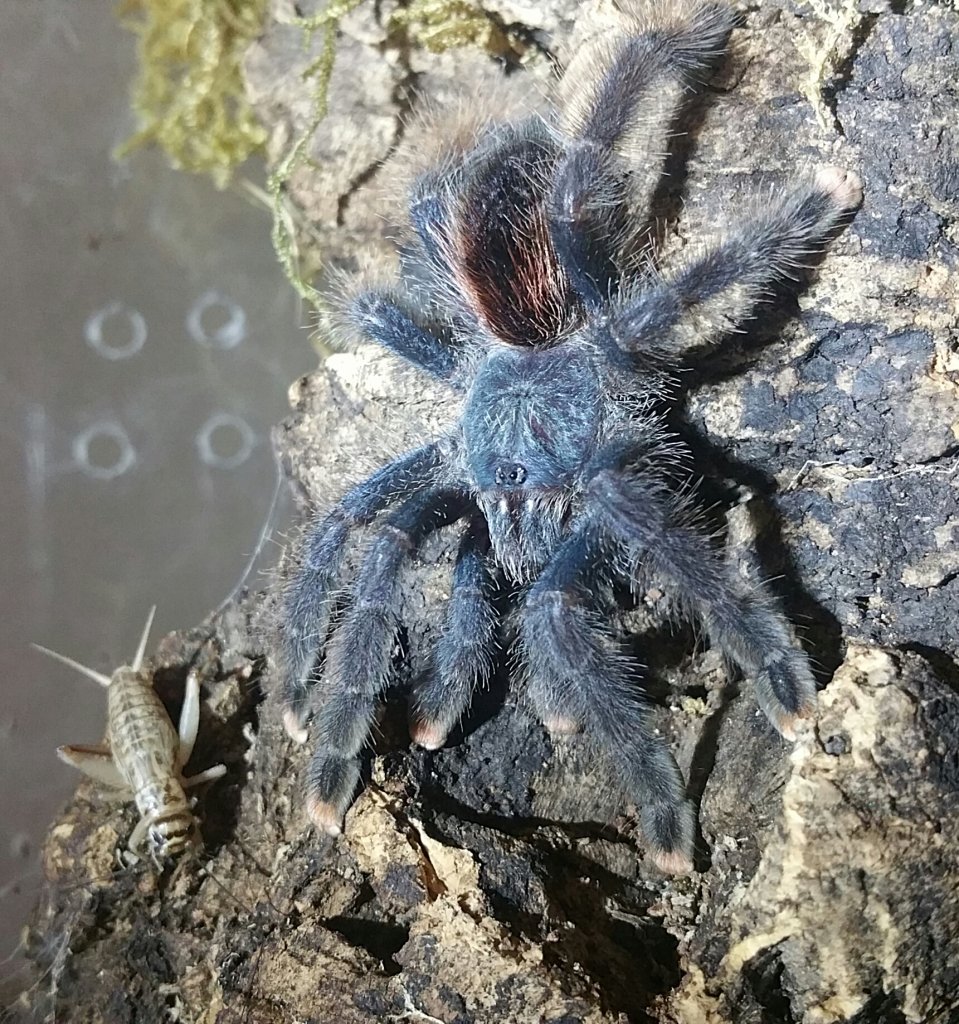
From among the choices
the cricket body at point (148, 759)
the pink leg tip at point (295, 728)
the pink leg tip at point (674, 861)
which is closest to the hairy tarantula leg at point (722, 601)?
the pink leg tip at point (674, 861)

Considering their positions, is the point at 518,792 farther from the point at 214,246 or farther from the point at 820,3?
the point at 214,246

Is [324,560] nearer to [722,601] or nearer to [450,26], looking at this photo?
[722,601]

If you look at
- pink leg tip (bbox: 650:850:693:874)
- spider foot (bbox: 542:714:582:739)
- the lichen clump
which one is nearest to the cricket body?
spider foot (bbox: 542:714:582:739)

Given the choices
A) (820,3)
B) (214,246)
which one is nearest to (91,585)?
(214,246)

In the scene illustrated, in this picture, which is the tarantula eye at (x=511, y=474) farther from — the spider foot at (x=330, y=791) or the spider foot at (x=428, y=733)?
the spider foot at (x=330, y=791)

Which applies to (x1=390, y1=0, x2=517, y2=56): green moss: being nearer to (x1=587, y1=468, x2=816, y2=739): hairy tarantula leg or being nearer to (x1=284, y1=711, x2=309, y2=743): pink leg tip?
(x1=587, y1=468, x2=816, y2=739): hairy tarantula leg

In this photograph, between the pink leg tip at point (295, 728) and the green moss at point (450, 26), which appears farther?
the green moss at point (450, 26)

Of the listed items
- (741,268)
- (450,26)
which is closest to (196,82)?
(450,26)
